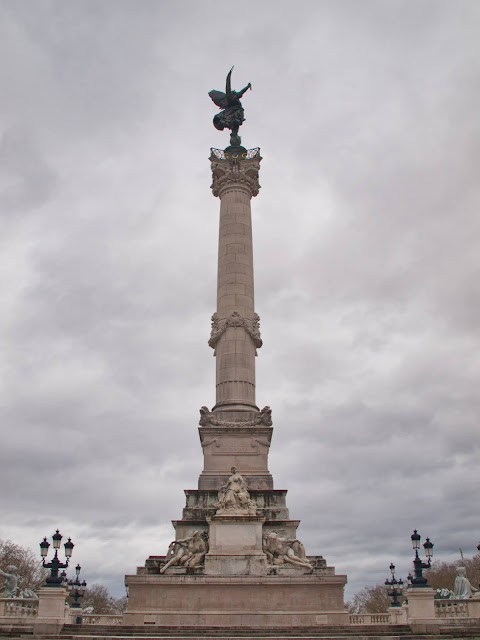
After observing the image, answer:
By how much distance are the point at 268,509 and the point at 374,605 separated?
5927 cm

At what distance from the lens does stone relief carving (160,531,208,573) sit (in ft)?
81.3

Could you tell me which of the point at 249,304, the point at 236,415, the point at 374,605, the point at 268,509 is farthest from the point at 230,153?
the point at 374,605

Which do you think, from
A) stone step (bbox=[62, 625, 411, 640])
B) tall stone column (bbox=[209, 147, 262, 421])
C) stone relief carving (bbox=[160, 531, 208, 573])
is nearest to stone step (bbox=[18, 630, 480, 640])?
stone step (bbox=[62, 625, 411, 640])

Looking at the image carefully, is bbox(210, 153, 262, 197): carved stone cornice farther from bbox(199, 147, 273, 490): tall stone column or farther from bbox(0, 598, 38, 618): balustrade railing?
bbox(0, 598, 38, 618): balustrade railing

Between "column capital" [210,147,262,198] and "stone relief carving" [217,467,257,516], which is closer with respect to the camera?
"stone relief carving" [217,467,257,516]

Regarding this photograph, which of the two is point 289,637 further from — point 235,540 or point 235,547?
point 235,540

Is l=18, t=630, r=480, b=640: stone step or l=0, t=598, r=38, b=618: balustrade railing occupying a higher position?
l=0, t=598, r=38, b=618: balustrade railing

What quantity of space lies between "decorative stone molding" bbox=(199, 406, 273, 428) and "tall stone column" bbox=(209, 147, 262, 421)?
0.35 metres

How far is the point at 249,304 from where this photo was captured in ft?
109

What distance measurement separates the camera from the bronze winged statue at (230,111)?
39500 mm

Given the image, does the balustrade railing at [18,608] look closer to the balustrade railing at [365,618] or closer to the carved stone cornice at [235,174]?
the balustrade railing at [365,618]

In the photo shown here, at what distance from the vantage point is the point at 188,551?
25.2 metres

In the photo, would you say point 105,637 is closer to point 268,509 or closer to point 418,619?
point 268,509

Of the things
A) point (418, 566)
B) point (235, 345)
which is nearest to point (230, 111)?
point (235, 345)
